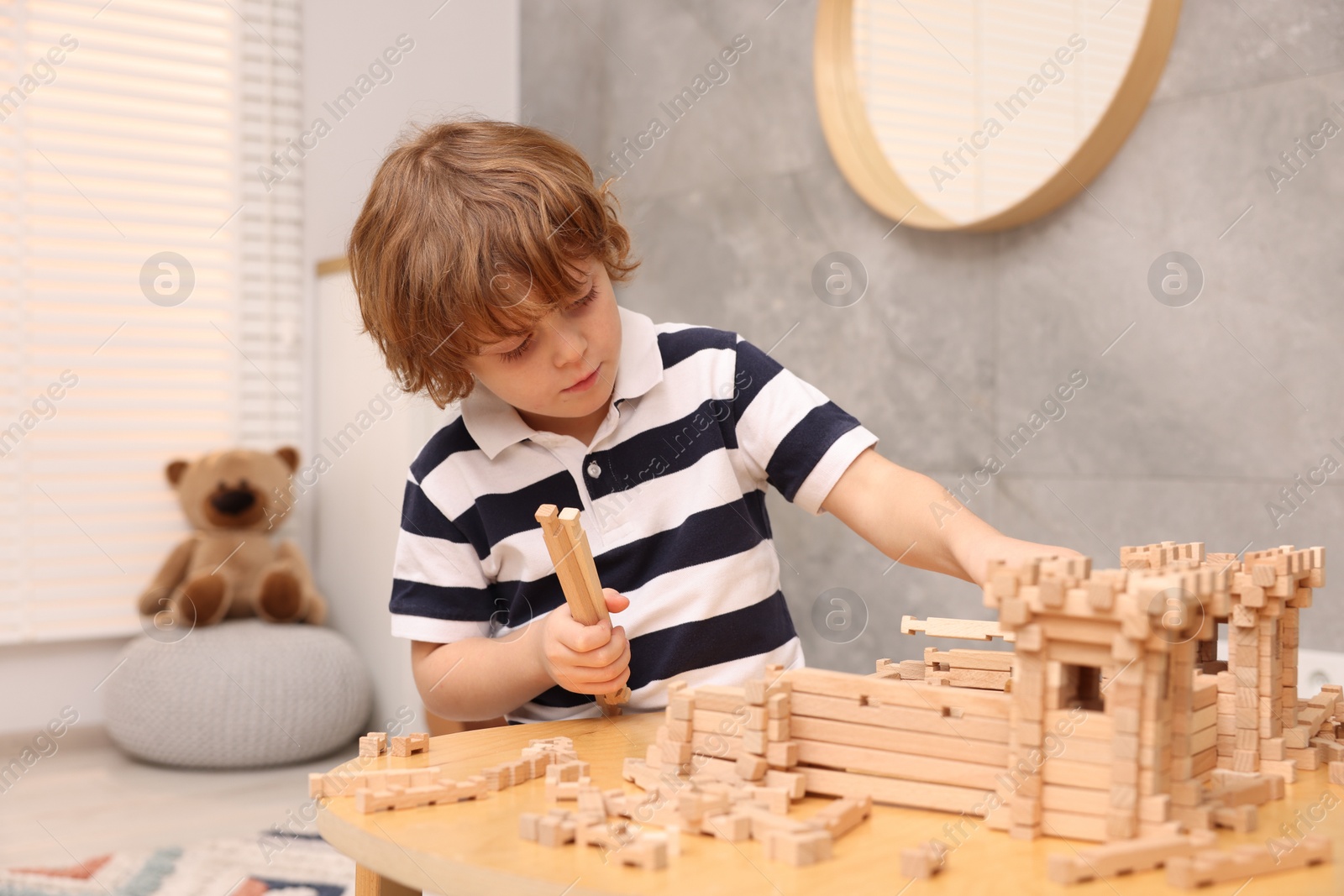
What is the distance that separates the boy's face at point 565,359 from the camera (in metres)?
0.90

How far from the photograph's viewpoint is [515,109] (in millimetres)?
2799

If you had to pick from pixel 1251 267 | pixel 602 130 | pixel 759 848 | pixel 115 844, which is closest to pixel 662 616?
pixel 759 848

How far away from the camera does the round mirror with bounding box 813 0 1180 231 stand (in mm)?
1614

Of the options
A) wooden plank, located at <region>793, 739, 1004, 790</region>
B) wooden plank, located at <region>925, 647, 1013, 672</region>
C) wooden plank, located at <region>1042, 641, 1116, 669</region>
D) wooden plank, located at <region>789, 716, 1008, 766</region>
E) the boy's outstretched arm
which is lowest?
wooden plank, located at <region>793, 739, 1004, 790</region>

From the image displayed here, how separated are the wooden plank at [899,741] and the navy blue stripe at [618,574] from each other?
38cm

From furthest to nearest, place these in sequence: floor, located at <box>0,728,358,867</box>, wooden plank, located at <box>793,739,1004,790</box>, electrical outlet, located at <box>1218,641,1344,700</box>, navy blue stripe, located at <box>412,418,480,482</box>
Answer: floor, located at <box>0,728,358,867</box>, electrical outlet, located at <box>1218,641,1344,700</box>, navy blue stripe, located at <box>412,418,480,482</box>, wooden plank, located at <box>793,739,1004,790</box>

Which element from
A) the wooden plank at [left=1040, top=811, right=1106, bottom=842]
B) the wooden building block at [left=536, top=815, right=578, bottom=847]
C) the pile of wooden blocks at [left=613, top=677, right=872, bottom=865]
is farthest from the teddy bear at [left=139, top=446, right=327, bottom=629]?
the wooden plank at [left=1040, top=811, right=1106, bottom=842]

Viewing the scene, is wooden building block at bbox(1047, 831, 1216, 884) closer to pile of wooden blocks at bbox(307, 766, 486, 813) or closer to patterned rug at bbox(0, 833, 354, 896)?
pile of wooden blocks at bbox(307, 766, 486, 813)

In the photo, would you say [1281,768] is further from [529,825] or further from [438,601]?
[438,601]

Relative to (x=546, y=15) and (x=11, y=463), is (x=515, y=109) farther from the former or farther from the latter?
(x=11, y=463)

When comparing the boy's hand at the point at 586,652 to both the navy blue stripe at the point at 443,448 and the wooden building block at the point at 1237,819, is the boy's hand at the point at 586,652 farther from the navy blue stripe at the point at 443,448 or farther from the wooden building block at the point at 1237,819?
the wooden building block at the point at 1237,819

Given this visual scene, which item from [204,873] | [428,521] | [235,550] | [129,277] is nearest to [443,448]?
[428,521]

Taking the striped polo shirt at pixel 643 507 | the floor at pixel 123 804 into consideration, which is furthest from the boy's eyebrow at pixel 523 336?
the floor at pixel 123 804

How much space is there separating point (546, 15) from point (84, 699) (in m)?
1.84
